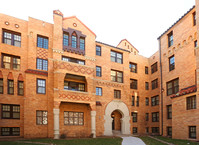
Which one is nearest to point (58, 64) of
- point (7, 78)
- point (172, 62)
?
point (7, 78)

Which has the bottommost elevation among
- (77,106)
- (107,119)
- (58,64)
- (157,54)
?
(107,119)

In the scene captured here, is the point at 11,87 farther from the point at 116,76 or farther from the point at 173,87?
the point at 173,87

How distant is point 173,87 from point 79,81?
13406 millimetres

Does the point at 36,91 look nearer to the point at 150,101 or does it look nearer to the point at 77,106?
the point at 77,106

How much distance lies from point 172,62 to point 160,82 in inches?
158

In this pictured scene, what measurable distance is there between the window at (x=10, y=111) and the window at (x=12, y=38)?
23.7 ft

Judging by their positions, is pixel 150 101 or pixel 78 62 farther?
pixel 150 101

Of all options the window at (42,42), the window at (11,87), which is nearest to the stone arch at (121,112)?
the window at (42,42)

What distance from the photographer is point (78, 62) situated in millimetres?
26984

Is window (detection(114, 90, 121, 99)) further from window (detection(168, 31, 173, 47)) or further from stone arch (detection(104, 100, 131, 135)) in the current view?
window (detection(168, 31, 173, 47))

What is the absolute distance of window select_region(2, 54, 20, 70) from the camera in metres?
22.7

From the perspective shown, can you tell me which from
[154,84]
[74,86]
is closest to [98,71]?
[74,86]

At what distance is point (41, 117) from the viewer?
23312mm

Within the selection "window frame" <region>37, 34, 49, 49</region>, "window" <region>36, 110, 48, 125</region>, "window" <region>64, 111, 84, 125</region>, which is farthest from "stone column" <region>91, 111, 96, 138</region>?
"window frame" <region>37, 34, 49, 49</region>
